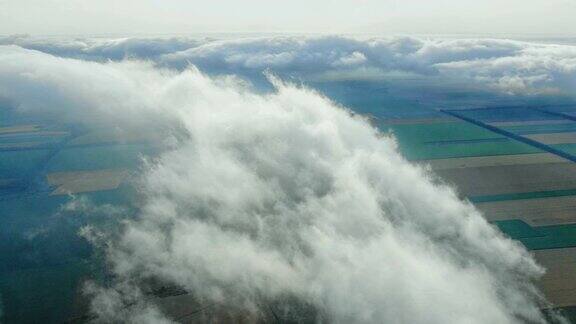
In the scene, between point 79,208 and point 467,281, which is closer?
point 467,281

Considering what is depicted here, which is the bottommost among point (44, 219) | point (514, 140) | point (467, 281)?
point (44, 219)

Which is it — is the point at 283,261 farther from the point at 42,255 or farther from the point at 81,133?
the point at 81,133

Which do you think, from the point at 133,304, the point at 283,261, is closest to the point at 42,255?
the point at 133,304

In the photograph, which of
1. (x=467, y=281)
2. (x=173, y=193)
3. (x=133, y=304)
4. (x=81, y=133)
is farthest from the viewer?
(x=81, y=133)

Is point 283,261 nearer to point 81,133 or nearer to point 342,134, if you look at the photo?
point 342,134

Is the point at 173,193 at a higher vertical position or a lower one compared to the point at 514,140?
lower

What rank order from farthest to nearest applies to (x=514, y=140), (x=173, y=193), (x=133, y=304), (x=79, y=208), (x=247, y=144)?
(x=514, y=140)
(x=247, y=144)
(x=173, y=193)
(x=79, y=208)
(x=133, y=304)

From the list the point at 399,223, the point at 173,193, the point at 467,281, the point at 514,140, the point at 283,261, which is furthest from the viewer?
the point at 514,140

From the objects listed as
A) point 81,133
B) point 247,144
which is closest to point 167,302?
point 247,144

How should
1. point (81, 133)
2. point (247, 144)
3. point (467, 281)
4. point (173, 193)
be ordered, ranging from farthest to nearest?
point (81, 133), point (247, 144), point (173, 193), point (467, 281)
